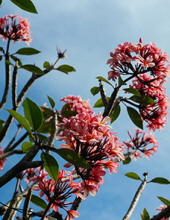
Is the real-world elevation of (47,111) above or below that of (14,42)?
below

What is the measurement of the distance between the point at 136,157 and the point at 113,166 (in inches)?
129

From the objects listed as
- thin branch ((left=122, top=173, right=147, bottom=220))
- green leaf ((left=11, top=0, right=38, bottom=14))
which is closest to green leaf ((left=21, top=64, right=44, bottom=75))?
thin branch ((left=122, top=173, right=147, bottom=220))

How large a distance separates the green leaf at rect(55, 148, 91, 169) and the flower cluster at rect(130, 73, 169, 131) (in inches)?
61.8

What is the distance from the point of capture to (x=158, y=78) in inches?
109

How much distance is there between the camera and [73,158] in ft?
4.54

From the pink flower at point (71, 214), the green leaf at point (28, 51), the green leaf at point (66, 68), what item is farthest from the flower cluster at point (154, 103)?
the pink flower at point (71, 214)

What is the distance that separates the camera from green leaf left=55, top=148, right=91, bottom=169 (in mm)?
1364

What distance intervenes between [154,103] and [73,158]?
1655mm

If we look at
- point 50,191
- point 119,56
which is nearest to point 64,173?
point 50,191

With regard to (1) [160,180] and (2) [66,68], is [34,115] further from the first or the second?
(2) [66,68]

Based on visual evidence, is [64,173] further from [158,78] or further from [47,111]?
[47,111]

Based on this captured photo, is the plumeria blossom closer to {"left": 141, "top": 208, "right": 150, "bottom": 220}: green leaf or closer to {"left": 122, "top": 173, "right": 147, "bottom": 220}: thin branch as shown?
{"left": 122, "top": 173, "right": 147, "bottom": 220}: thin branch

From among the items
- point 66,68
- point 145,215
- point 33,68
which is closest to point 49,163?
point 145,215

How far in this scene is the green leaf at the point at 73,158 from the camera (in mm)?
1364
